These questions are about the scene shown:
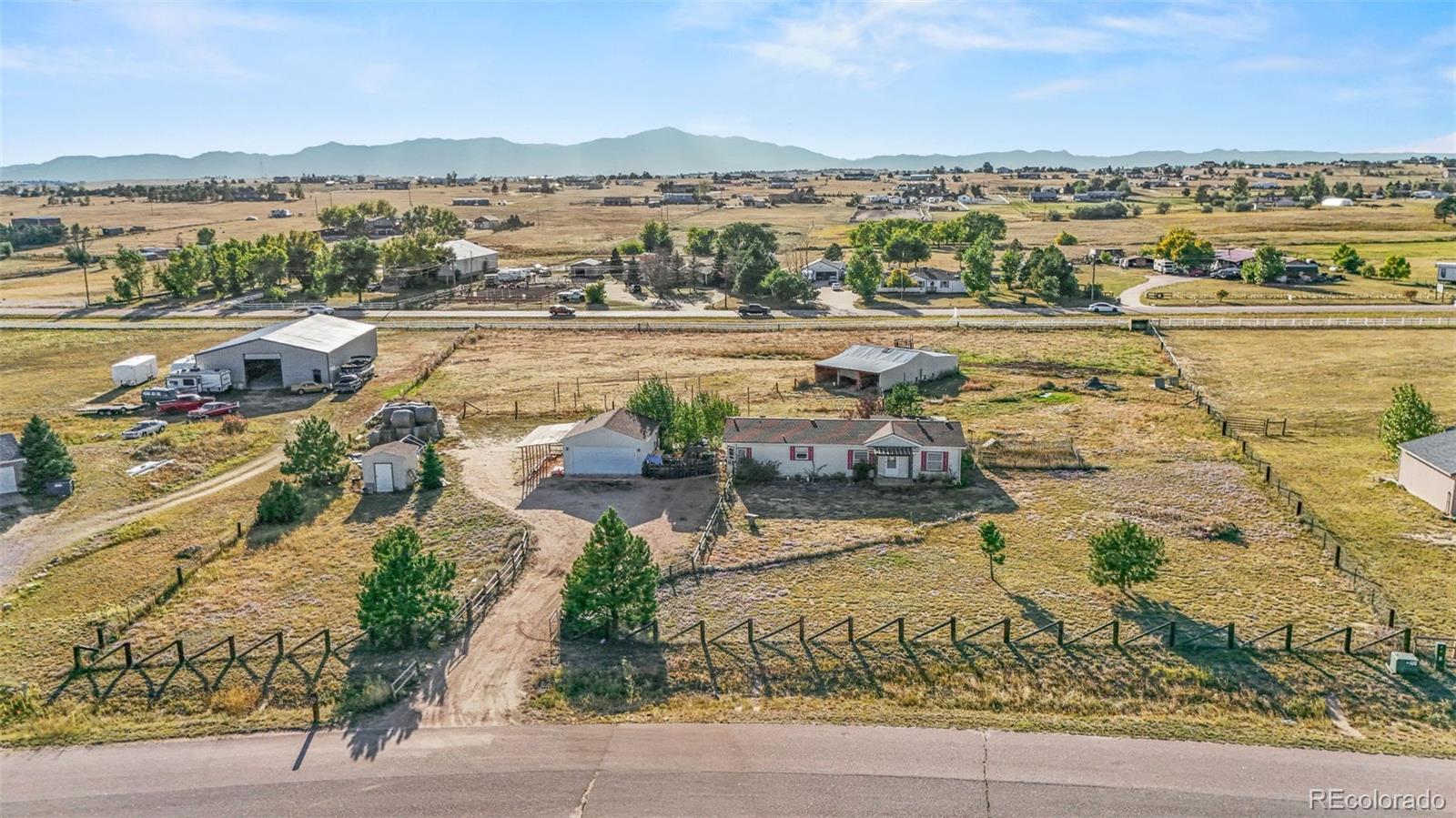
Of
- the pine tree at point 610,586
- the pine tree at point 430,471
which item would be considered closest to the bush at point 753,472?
the pine tree at point 430,471

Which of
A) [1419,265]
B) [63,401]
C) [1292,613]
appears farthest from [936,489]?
[1419,265]

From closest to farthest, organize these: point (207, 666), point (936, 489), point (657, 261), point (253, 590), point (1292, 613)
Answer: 1. point (207, 666)
2. point (1292, 613)
3. point (253, 590)
4. point (936, 489)
5. point (657, 261)

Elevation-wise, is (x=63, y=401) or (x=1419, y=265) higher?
(x=1419, y=265)

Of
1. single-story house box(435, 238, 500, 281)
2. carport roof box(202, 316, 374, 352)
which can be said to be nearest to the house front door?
carport roof box(202, 316, 374, 352)

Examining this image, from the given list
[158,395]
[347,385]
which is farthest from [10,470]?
[347,385]

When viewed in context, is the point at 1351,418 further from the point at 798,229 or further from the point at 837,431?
the point at 798,229

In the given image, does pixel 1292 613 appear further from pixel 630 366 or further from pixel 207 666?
pixel 630 366
